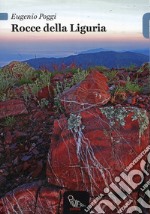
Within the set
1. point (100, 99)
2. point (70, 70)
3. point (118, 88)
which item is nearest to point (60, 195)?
point (100, 99)

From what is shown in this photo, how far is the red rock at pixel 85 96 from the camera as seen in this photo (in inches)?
216

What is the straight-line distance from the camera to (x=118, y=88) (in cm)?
604

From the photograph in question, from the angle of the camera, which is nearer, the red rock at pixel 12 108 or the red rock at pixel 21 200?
the red rock at pixel 21 200

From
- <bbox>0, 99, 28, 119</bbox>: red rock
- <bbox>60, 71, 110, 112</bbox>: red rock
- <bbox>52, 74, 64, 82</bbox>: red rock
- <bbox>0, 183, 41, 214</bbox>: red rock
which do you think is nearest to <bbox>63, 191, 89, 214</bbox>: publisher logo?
<bbox>0, 183, 41, 214</bbox>: red rock

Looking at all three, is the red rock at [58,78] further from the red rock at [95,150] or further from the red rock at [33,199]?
the red rock at [33,199]

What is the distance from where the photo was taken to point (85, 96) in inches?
219

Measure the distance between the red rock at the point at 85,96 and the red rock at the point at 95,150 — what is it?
669mm

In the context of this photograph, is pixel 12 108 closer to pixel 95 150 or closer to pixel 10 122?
pixel 10 122

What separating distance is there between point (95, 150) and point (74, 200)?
57 centimetres

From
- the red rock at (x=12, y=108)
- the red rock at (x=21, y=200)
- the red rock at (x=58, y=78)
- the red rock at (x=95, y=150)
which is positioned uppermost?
the red rock at (x=58, y=78)

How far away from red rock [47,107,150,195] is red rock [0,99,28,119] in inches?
54.2

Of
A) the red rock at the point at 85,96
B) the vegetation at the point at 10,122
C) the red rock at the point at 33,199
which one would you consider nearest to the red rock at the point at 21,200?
the red rock at the point at 33,199

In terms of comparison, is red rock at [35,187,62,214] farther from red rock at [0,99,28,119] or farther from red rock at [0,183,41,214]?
red rock at [0,99,28,119]

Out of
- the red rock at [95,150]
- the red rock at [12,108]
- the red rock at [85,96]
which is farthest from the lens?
the red rock at [12,108]
